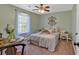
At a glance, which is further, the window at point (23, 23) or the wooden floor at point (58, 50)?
the window at point (23, 23)

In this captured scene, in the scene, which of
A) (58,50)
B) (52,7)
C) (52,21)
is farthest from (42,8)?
(58,50)

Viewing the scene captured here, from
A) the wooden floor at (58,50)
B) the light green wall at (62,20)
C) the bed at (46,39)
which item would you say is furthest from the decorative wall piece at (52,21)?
the wooden floor at (58,50)

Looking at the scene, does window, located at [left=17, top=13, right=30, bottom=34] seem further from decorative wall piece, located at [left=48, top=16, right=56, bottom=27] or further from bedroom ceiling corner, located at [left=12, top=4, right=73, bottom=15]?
decorative wall piece, located at [left=48, top=16, right=56, bottom=27]

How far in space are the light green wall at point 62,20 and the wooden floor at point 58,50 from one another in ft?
0.74

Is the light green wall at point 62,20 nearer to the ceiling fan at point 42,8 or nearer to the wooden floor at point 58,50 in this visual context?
the ceiling fan at point 42,8

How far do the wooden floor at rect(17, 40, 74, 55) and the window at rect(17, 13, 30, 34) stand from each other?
0.27 m

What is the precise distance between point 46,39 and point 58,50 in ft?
0.81

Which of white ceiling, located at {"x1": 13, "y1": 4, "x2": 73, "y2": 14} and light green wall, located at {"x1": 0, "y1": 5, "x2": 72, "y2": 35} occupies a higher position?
white ceiling, located at {"x1": 13, "y1": 4, "x2": 73, "y2": 14}

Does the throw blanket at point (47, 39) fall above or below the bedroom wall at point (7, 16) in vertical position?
below

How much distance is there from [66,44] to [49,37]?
28cm

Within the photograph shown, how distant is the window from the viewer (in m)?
1.68

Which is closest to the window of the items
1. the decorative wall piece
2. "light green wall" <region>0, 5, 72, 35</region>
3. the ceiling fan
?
"light green wall" <region>0, 5, 72, 35</region>

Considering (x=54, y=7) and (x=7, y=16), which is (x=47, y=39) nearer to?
(x=54, y=7)

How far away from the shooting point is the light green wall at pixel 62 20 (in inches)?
65.2
